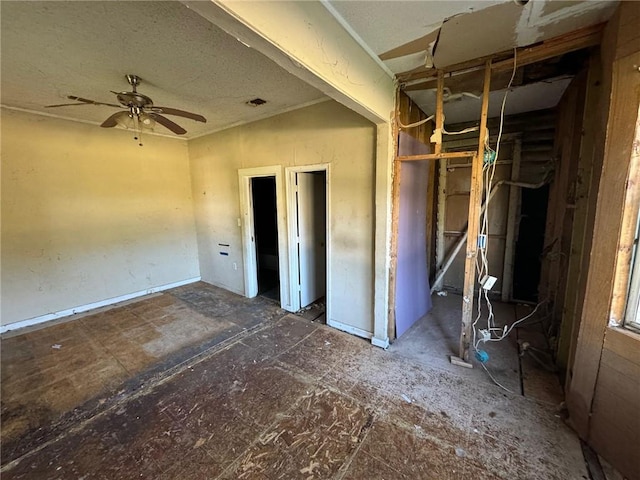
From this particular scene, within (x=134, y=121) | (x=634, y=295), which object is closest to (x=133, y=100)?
(x=134, y=121)

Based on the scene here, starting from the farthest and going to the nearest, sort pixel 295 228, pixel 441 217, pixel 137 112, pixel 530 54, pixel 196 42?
pixel 441 217, pixel 295 228, pixel 137 112, pixel 530 54, pixel 196 42

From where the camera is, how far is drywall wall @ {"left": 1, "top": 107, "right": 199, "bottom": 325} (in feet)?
10.4

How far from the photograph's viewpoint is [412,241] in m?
→ 3.07

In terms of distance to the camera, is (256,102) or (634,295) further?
(256,102)

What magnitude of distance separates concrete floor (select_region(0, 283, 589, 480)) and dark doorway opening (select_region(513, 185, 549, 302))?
1936 millimetres

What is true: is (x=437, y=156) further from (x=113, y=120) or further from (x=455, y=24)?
(x=113, y=120)

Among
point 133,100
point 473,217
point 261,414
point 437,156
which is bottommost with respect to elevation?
point 261,414

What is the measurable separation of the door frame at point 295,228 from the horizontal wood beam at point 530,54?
3.98 ft

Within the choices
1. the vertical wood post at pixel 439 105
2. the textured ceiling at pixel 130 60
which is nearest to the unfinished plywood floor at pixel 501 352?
the vertical wood post at pixel 439 105

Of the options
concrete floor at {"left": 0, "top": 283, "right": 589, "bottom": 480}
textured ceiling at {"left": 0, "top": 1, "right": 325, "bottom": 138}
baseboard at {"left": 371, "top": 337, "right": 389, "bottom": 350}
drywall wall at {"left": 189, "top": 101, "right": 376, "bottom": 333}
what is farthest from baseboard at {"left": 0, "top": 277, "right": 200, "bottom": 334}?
baseboard at {"left": 371, "top": 337, "right": 389, "bottom": 350}

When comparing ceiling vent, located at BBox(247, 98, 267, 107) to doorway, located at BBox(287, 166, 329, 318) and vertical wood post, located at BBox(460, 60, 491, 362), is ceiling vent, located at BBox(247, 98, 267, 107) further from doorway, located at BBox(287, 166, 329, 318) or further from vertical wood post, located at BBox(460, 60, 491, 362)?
vertical wood post, located at BBox(460, 60, 491, 362)

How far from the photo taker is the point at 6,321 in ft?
10.3

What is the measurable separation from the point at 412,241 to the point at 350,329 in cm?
126

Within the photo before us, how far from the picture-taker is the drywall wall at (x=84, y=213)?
3.16m
